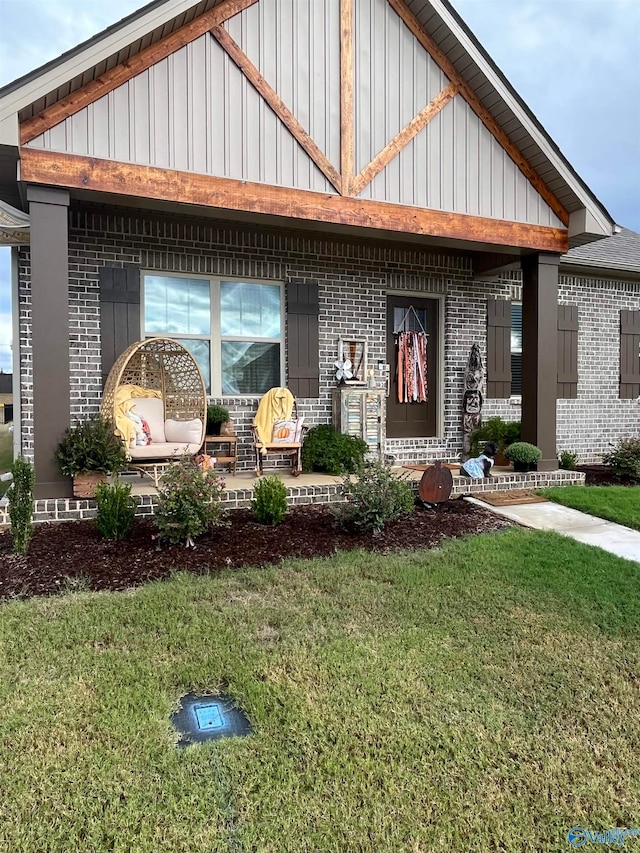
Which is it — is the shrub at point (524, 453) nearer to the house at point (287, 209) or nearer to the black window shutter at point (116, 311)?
the house at point (287, 209)

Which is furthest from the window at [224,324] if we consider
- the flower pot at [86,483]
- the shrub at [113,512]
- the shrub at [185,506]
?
the shrub at [185,506]

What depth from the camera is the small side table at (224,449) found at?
6.33 metres

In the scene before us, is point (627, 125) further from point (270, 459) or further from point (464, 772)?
point (464, 772)

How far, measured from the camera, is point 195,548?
172 inches

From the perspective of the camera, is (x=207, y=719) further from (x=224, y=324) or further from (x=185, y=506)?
(x=224, y=324)

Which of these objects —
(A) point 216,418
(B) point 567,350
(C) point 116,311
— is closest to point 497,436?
A: (B) point 567,350

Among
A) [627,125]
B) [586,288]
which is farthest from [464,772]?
[627,125]

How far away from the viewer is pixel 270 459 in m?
7.22

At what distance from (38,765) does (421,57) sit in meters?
7.03

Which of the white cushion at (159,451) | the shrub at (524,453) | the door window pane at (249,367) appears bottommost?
the shrub at (524,453)

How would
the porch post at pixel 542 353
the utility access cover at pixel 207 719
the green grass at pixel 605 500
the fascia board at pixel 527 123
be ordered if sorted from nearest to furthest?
the utility access cover at pixel 207 719, the green grass at pixel 605 500, the fascia board at pixel 527 123, the porch post at pixel 542 353

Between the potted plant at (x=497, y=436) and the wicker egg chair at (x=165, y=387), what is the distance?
3.93m

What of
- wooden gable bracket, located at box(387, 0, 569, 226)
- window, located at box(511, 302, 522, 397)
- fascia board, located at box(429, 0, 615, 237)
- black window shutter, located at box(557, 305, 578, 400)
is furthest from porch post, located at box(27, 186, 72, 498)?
black window shutter, located at box(557, 305, 578, 400)

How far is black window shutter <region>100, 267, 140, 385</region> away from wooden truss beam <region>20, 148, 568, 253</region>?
153 centimetres
